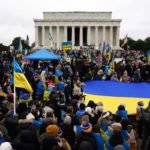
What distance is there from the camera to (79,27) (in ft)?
342

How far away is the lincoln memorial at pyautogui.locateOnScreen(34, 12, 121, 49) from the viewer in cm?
10212

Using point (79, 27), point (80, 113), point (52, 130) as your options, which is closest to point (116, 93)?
point (80, 113)

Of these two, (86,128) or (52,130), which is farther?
(86,128)

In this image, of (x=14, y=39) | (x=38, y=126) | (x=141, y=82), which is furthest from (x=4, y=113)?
(x=14, y=39)

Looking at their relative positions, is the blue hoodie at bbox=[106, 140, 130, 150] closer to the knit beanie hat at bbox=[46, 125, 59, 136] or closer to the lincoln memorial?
the knit beanie hat at bbox=[46, 125, 59, 136]

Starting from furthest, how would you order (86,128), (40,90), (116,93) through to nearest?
(116,93) → (40,90) → (86,128)

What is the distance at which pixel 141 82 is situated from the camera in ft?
79.3

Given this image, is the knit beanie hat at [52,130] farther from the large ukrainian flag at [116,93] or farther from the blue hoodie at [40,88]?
the blue hoodie at [40,88]

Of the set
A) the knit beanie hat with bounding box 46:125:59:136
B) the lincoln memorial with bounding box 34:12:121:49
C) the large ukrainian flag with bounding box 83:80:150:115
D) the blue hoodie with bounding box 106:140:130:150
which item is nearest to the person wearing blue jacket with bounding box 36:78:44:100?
the large ukrainian flag with bounding box 83:80:150:115

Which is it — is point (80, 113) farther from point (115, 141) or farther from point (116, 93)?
point (116, 93)

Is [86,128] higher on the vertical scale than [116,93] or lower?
higher

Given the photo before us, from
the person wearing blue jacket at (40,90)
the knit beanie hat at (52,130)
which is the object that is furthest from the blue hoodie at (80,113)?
the person wearing blue jacket at (40,90)

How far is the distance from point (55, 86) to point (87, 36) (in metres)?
88.4

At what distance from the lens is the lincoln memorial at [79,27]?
102m
